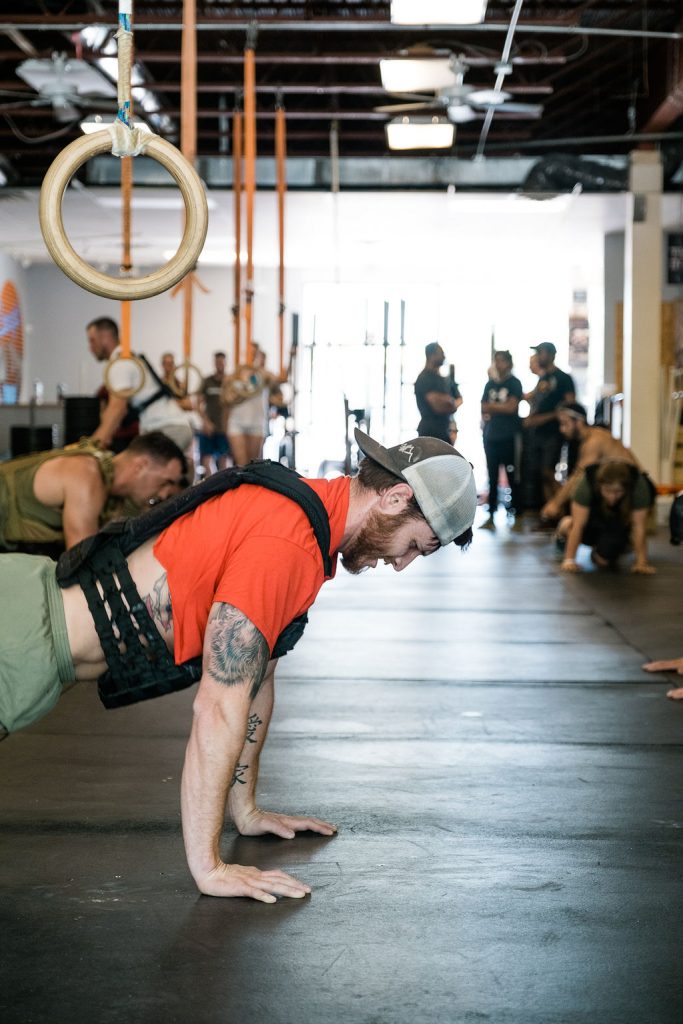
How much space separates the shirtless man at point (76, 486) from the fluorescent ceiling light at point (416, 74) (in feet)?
16.2

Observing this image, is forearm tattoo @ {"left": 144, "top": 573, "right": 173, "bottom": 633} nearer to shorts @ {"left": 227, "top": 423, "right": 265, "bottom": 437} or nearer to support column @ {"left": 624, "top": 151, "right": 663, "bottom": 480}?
shorts @ {"left": 227, "top": 423, "right": 265, "bottom": 437}

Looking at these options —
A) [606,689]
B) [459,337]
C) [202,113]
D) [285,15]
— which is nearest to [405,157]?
[202,113]

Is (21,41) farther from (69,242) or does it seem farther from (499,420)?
(69,242)

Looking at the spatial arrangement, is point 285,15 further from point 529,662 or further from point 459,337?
point 459,337

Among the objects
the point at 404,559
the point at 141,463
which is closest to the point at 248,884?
the point at 404,559

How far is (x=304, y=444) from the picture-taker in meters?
19.1

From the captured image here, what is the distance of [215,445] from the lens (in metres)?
13.4

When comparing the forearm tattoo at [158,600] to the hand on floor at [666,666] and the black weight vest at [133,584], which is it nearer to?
the black weight vest at [133,584]

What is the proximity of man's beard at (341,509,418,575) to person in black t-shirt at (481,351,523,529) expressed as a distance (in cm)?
773

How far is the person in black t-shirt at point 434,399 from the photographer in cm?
924

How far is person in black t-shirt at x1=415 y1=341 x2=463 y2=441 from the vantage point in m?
9.24

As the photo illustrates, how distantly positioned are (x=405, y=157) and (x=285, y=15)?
346 cm

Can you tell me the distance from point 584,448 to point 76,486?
4.20 meters

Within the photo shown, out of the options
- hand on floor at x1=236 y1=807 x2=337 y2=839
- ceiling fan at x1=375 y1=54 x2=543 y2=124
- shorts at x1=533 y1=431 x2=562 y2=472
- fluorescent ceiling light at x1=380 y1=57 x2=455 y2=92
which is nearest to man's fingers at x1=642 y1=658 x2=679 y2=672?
hand on floor at x1=236 y1=807 x2=337 y2=839
